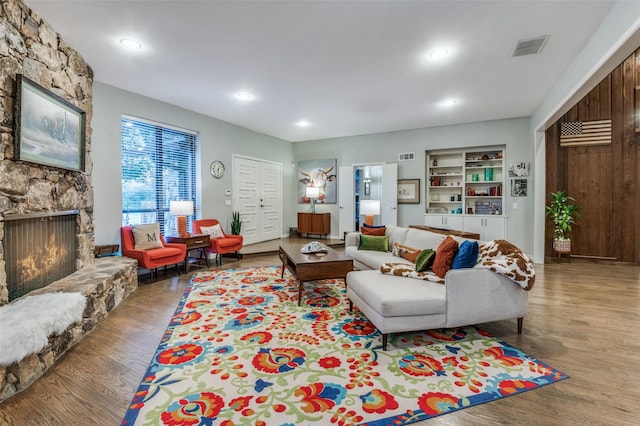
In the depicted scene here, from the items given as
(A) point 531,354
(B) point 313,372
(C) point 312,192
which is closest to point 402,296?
(B) point 313,372

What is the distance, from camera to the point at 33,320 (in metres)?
2.00

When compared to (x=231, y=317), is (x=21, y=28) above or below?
above

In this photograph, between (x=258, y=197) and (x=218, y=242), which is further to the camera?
(x=258, y=197)

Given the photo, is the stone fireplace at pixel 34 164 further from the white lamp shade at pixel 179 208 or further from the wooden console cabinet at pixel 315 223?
the wooden console cabinet at pixel 315 223

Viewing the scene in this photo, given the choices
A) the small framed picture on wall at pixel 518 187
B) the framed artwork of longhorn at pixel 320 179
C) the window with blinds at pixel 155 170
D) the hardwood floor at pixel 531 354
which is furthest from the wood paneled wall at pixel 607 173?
the window with blinds at pixel 155 170

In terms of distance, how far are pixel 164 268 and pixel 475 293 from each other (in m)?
4.67

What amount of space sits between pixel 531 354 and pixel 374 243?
8.24 ft

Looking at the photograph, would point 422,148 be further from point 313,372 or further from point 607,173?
point 313,372

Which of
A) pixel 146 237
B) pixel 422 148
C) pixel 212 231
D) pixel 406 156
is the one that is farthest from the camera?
pixel 406 156

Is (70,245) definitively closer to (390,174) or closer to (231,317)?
(231,317)

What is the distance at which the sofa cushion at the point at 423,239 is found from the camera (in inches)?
147

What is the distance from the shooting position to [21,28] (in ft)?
8.28

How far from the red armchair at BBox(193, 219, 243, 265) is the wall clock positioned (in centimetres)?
100

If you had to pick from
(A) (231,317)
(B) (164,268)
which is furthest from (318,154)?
(A) (231,317)
